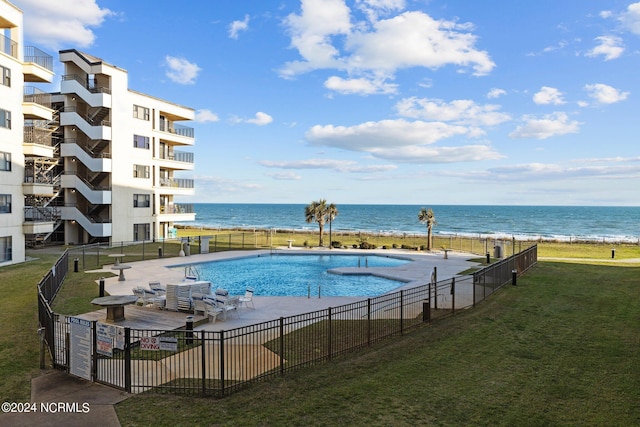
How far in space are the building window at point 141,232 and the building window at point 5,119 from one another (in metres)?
18.3

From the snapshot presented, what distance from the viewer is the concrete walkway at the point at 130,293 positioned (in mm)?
8117

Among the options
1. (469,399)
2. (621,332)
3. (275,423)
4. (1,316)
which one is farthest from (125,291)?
(621,332)

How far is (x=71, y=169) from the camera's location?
44.1 m

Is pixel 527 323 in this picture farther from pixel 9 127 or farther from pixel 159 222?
pixel 159 222

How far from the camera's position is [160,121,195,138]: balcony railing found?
52709 mm

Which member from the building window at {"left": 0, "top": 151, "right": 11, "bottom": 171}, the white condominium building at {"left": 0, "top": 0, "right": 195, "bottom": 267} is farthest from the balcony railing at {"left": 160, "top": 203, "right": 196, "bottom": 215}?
the building window at {"left": 0, "top": 151, "right": 11, "bottom": 171}

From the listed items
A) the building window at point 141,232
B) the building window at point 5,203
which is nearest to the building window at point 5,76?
the building window at point 5,203

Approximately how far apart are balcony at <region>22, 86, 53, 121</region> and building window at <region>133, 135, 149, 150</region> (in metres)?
9.60

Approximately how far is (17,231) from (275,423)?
104 feet

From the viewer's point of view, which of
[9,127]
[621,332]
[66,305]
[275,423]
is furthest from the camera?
[9,127]

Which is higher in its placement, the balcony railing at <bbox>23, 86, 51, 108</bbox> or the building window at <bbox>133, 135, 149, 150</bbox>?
the balcony railing at <bbox>23, 86, 51, 108</bbox>

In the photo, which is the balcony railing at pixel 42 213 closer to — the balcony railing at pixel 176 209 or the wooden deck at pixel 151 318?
the balcony railing at pixel 176 209

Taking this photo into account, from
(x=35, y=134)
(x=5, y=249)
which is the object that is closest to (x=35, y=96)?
(x=35, y=134)

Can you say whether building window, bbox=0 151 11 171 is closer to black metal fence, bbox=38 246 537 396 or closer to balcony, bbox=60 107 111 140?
balcony, bbox=60 107 111 140
